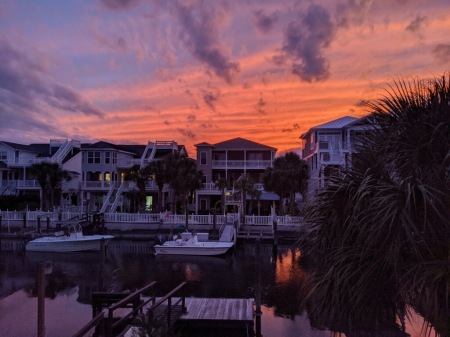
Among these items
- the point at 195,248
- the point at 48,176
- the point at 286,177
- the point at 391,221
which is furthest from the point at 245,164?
the point at 391,221

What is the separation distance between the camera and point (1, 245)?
43.6m

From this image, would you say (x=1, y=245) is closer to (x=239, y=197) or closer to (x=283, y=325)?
(x=239, y=197)

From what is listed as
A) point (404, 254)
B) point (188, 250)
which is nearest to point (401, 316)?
point (404, 254)

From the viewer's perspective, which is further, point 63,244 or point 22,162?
point 22,162

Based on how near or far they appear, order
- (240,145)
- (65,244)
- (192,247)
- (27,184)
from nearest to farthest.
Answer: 1. (192,247)
2. (65,244)
3. (27,184)
4. (240,145)

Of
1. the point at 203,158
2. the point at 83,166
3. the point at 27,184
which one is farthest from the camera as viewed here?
the point at 83,166

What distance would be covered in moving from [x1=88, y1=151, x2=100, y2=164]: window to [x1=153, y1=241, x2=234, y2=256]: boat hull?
31.6 meters

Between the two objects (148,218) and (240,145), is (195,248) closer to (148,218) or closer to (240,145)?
(148,218)

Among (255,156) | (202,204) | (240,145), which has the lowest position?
(202,204)

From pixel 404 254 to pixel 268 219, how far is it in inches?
1597

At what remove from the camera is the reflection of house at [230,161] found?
61.6m

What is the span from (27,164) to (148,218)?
2545 cm

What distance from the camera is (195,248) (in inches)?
1406

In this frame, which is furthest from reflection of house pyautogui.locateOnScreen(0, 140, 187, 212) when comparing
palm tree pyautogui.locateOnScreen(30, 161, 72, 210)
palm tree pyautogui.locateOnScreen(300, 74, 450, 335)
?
palm tree pyautogui.locateOnScreen(300, 74, 450, 335)
